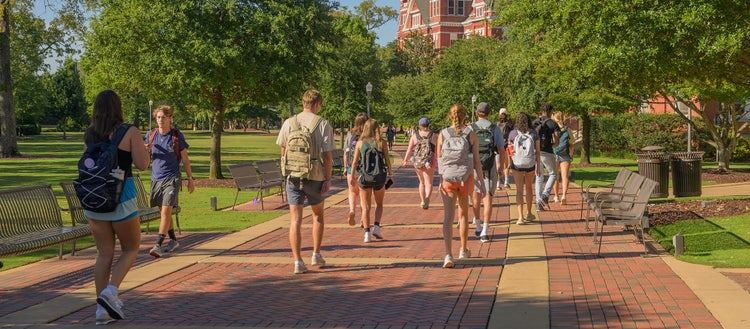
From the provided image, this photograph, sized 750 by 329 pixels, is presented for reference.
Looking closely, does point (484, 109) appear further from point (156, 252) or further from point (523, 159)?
point (156, 252)

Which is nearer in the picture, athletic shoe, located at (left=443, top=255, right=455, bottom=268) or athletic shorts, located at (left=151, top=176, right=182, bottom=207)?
athletic shoe, located at (left=443, top=255, right=455, bottom=268)

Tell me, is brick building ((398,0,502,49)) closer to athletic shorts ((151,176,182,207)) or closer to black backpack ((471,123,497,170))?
black backpack ((471,123,497,170))

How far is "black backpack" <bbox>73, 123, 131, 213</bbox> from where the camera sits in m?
6.81

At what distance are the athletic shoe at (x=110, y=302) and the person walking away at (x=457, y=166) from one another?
380 centimetres

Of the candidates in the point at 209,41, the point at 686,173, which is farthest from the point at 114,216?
the point at 209,41

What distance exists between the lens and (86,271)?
942 cm

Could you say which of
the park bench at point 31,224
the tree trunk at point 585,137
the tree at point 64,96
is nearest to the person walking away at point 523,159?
the park bench at point 31,224

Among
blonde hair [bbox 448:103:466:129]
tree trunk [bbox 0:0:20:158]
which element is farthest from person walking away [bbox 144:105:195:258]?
tree trunk [bbox 0:0:20:158]

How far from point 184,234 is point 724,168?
21010 mm

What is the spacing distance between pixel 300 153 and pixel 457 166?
5.88 ft

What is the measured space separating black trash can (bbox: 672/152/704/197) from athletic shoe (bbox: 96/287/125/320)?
12.7m

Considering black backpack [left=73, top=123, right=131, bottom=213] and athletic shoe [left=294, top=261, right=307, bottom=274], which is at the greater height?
black backpack [left=73, top=123, right=131, bottom=213]

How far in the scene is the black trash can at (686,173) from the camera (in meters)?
16.9

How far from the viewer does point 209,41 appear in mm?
23312
